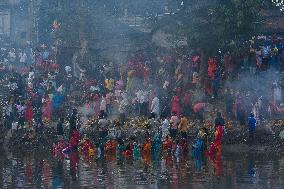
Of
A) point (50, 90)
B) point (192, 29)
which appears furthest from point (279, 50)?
point (50, 90)

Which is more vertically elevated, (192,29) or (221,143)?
(192,29)

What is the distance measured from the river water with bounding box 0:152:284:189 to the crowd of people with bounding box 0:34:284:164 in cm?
226

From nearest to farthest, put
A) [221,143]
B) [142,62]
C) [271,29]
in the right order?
[221,143] < [271,29] < [142,62]

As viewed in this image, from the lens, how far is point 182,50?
1153 inches

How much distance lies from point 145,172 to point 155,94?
11200mm

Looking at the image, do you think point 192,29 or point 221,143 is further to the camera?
point 192,29

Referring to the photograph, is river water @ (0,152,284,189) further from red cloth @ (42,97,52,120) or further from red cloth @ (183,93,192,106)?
red cloth @ (42,97,52,120)

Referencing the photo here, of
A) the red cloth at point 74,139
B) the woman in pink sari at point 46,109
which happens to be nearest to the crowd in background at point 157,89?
the woman in pink sari at point 46,109

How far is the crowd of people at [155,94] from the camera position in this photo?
24391 mm

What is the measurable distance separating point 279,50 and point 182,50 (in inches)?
175

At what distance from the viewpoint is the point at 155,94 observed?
27.8m

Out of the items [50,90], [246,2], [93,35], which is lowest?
[50,90]

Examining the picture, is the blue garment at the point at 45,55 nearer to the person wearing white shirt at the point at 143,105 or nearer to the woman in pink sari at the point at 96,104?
the woman in pink sari at the point at 96,104

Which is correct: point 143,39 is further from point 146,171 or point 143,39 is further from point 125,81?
point 146,171
